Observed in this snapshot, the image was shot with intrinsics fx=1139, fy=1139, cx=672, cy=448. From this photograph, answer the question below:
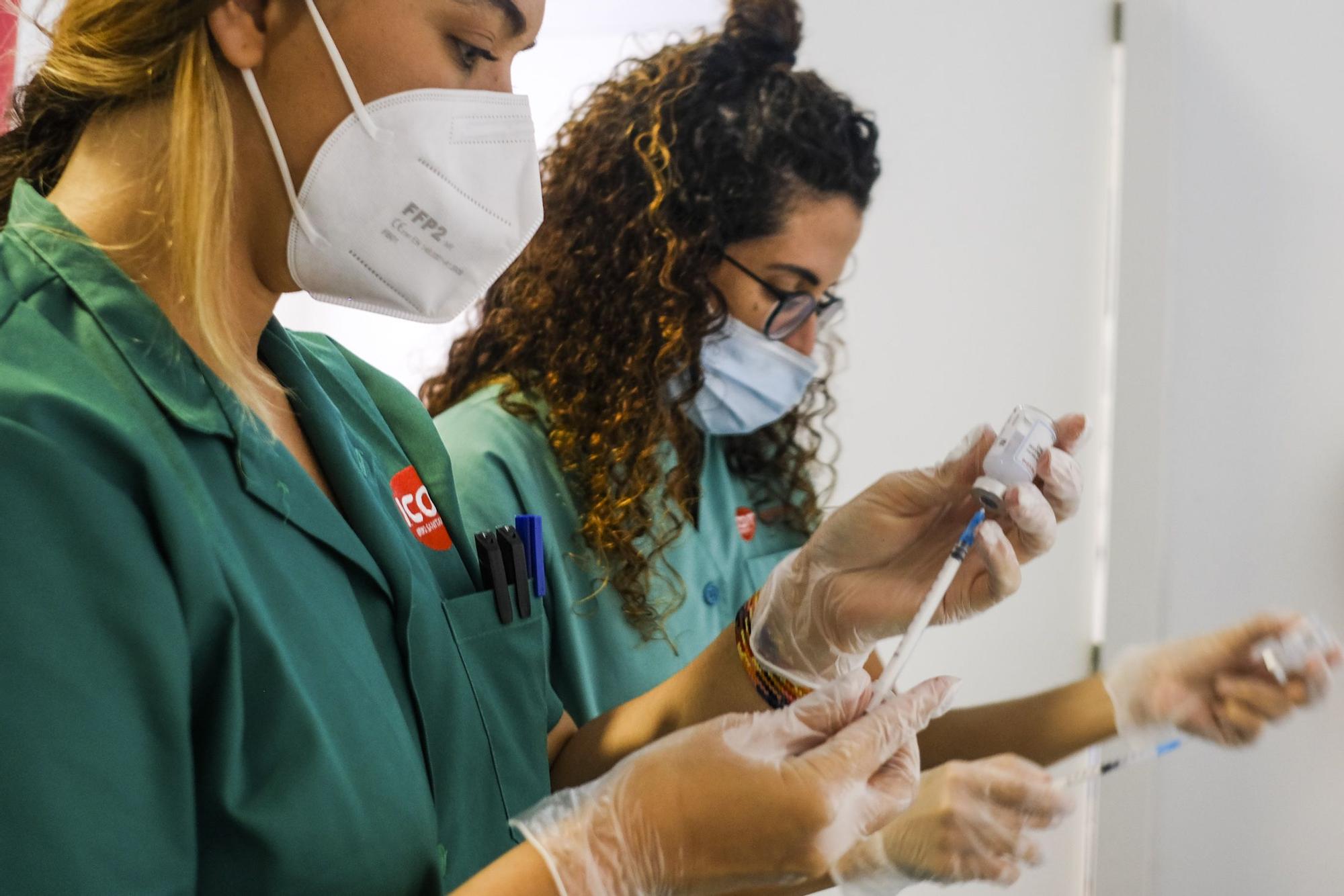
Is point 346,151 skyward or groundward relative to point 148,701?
skyward

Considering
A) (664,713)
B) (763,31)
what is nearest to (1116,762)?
(664,713)

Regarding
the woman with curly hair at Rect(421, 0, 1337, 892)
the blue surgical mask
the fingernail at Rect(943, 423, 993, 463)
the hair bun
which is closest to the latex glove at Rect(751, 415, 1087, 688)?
the fingernail at Rect(943, 423, 993, 463)

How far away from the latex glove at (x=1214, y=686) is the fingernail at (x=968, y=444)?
0.28 metres

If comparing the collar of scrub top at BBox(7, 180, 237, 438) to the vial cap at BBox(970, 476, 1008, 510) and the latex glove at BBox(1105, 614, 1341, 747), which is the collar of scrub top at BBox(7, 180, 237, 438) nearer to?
the vial cap at BBox(970, 476, 1008, 510)

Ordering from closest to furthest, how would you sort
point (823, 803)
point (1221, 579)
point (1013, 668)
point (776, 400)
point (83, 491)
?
point (83, 491) → point (823, 803) → point (776, 400) → point (1221, 579) → point (1013, 668)

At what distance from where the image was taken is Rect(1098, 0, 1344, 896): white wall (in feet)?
6.77

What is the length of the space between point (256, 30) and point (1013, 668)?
1924 millimetres

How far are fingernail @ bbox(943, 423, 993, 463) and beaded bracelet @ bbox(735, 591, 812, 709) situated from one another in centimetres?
27

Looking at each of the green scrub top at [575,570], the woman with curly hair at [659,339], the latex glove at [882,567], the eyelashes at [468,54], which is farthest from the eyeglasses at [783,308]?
the eyelashes at [468,54]

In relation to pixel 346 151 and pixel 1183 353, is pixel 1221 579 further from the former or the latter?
pixel 346 151

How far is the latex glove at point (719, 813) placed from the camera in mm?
773

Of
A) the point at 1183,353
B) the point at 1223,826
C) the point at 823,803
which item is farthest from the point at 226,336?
the point at 1223,826

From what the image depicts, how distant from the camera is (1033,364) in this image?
2.24m

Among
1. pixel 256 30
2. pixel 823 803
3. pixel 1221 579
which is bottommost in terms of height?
pixel 1221 579
